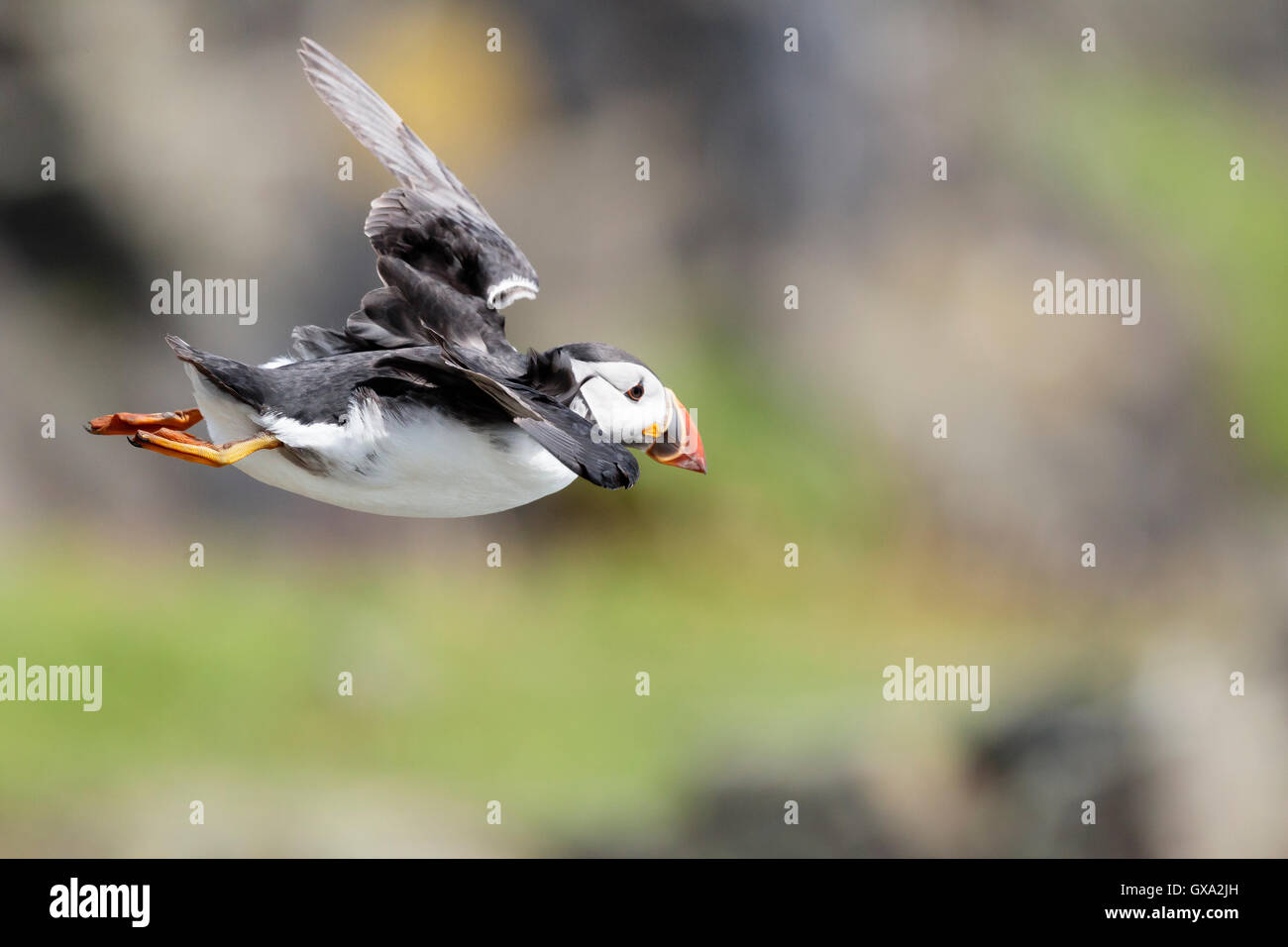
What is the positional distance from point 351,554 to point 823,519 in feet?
9.90

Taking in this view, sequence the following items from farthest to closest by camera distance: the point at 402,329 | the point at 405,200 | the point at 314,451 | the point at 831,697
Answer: the point at 831,697 → the point at 405,200 → the point at 402,329 → the point at 314,451

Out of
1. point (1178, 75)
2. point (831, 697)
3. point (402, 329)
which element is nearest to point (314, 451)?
point (402, 329)

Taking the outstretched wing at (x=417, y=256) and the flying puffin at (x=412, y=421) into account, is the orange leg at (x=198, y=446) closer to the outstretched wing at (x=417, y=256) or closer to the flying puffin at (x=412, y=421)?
the flying puffin at (x=412, y=421)

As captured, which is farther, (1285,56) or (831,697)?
(1285,56)

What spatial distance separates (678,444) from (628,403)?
136mm

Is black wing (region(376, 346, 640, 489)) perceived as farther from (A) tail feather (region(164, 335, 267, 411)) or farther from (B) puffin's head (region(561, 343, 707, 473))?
(A) tail feather (region(164, 335, 267, 411))

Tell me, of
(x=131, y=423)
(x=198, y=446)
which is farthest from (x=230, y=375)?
(x=131, y=423)

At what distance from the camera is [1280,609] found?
9.34m

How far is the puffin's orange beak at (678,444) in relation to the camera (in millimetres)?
2994

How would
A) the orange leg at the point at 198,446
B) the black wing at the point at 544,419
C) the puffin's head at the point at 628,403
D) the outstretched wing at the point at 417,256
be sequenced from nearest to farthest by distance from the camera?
the black wing at the point at 544,419 → the orange leg at the point at 198,446 → the puffin's head at the point at 628,403 → the outstretched wing at the point at 417,256

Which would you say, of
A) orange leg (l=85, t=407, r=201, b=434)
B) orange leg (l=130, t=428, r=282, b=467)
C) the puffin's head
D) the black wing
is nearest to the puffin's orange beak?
the puffin's head

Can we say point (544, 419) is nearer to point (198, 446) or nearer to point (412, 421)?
point (412, 421)

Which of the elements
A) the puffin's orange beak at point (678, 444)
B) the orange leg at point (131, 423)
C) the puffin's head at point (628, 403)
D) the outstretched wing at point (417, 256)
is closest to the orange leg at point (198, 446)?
the orange leg at point (131, 423)

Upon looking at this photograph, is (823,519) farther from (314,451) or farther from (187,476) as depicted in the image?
(314,451)
